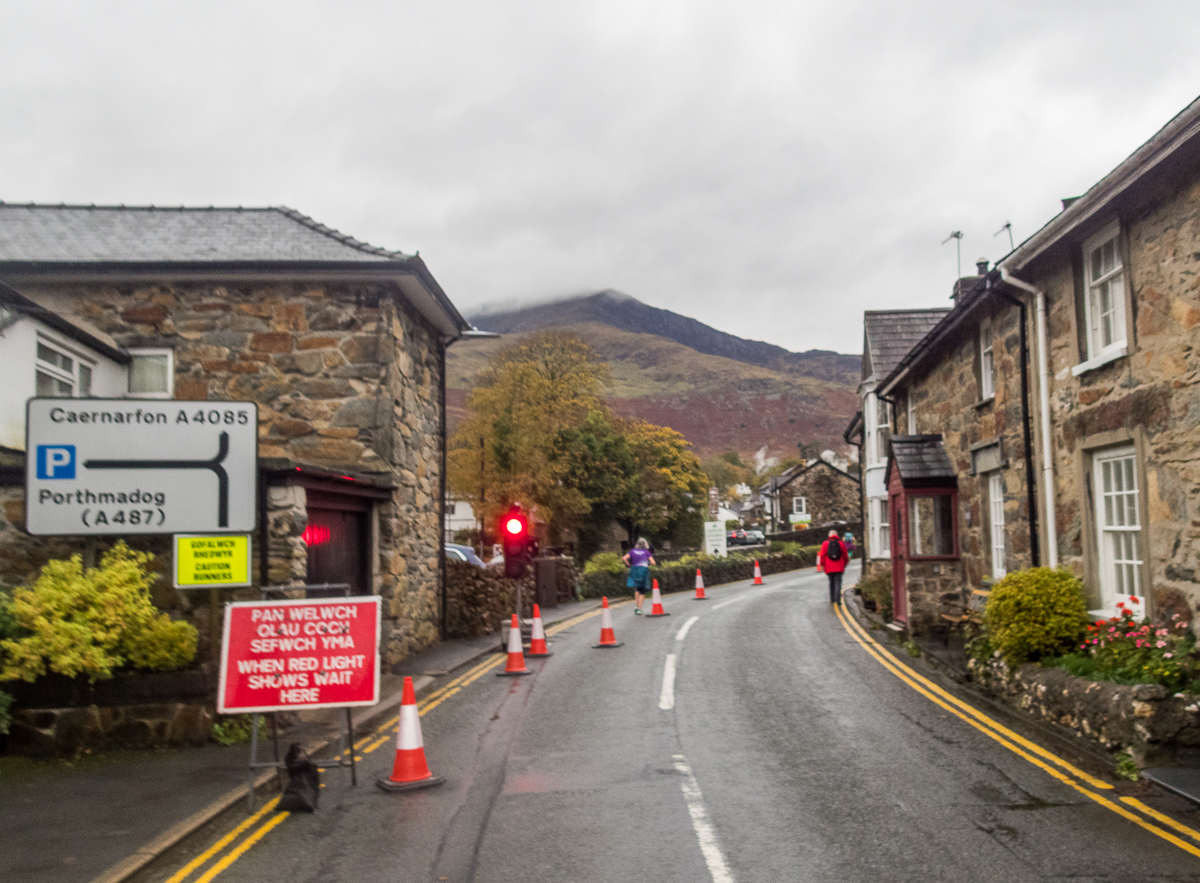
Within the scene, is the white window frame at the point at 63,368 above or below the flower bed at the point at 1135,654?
above

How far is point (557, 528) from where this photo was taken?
153 feet

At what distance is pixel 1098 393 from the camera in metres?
10.4

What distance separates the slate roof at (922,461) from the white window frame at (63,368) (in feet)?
42.9

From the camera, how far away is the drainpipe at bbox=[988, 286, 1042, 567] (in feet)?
40.3

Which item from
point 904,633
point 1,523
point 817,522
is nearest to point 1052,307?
point 904,633

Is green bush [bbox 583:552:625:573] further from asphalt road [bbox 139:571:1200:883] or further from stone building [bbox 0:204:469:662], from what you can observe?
asphalt road [bbox 139:571:1200:883]

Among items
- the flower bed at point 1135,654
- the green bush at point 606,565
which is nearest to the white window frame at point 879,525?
the green bush at point 606,565

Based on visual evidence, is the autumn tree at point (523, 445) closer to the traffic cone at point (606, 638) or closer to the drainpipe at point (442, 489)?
the drainpipe at point (442, 489)

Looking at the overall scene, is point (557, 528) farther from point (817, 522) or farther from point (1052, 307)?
point (1052, 307)

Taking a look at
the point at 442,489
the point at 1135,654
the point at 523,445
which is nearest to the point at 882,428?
the point at 442,489

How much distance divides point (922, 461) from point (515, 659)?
27.4ft

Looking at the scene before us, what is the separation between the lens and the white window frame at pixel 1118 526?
10.1 m

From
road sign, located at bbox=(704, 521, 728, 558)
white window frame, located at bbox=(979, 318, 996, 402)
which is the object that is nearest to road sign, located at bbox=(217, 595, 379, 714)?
white window frame, located at bbox=(979, 318, 996, 402)

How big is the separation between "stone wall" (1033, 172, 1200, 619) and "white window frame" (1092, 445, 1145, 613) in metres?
0.12
